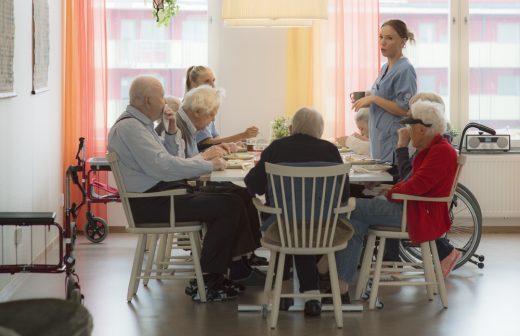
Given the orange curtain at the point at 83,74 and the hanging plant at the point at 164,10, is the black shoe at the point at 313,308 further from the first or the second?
the orange curtain at the point at 83,74

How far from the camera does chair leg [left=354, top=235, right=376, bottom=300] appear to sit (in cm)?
520

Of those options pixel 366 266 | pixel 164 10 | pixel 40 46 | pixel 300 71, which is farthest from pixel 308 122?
pixel 300 71

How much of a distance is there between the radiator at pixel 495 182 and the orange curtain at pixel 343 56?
3.58 feet

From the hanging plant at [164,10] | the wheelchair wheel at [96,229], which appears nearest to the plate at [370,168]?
the hanging plant at [164,10]

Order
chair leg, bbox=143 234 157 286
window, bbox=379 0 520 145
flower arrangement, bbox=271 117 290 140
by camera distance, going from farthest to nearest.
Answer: window, bbox=379 0 520 145 → flower arrangement, bbox=271 117 290 140 → chair leg, bbox=143 234 157 286

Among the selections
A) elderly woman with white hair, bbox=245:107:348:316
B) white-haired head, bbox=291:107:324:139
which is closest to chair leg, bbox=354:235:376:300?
elderly woman with white hair, bbox=245:107:348:316

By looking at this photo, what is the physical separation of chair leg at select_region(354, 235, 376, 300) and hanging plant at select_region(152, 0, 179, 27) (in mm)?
2897

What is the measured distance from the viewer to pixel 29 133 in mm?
6047

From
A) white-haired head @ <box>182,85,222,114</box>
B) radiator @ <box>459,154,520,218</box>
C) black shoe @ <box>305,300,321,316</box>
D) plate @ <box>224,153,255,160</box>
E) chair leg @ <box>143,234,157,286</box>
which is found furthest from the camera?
radiator @ <box>459,154,520,218</box>

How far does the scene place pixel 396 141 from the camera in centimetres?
585

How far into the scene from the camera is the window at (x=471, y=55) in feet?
26.5

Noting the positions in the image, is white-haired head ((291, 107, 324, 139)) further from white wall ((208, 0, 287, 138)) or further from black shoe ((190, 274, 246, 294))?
white wall ((208, 0, 287, 138))

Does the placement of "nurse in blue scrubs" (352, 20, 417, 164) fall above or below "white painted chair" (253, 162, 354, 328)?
above

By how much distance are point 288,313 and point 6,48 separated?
2.05 meters
